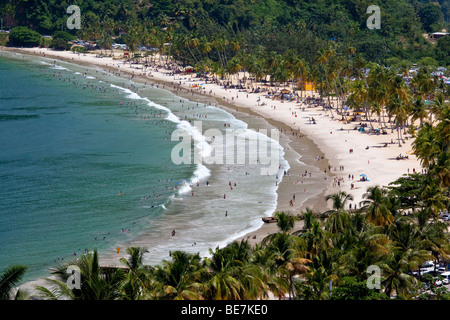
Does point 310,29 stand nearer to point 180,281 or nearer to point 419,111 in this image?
point 419,111

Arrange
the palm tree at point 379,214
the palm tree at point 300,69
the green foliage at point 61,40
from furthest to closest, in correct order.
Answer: the green foliage at point 61,40 < the palm tree at point 300,69 < the palm tree at point 379,214

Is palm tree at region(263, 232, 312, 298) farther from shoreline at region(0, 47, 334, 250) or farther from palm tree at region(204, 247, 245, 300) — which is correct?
shoreline at region(0, 47, 334, 250)

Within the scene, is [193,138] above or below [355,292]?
below

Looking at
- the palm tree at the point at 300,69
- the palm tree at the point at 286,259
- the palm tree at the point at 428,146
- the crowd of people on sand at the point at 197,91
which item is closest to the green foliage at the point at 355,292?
the palm tree at the point at 286,259

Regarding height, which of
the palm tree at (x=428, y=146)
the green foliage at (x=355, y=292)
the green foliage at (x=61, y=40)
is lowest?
the green foliage at (x=355, y=292)

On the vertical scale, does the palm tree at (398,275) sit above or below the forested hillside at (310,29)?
below

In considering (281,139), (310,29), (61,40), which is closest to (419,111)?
(281,139)

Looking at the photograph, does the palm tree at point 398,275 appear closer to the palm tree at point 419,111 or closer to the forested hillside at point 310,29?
the palm tree at point 419,111
